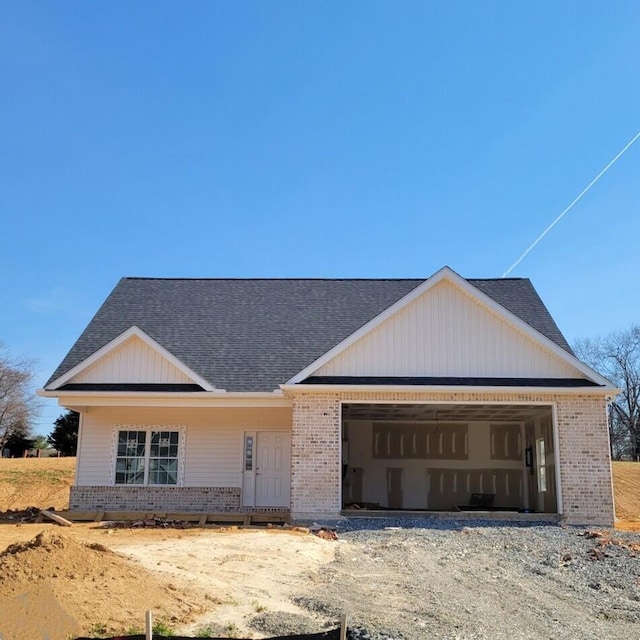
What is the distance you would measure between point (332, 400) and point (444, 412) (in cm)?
589

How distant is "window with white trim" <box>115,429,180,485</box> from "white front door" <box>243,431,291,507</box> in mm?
1955

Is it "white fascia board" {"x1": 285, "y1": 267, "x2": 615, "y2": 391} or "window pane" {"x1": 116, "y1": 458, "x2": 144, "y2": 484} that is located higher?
"white fascia board" {"x1": 285, "y1": 267, "x2": 615, "y2": 391}

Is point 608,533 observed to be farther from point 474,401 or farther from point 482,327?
point 482,327

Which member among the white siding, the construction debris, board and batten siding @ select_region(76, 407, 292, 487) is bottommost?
the construction debris

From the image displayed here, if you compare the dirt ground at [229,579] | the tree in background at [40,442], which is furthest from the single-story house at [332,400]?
the tree in background at [40,442]

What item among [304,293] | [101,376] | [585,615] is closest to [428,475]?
[304,293]

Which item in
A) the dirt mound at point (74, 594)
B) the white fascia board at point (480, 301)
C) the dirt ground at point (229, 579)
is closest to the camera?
the dirt mound at point (74, 594)

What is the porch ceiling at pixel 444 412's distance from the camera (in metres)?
19.5

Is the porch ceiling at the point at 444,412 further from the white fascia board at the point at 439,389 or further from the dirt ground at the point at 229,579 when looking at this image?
the dirt ground at the point at 229,579

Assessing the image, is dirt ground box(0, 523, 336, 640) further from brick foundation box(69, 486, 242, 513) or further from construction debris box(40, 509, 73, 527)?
brick foundation box(69, 486, 242, 513)

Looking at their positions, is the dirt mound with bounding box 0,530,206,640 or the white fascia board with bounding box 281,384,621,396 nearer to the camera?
the dirt mound with bounding box 0,530,206,640

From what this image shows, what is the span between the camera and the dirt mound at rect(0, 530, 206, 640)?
7.06 m

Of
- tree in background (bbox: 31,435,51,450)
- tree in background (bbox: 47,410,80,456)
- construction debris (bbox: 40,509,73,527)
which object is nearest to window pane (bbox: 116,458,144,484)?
construction debris (bbox: 40,509,73,527)

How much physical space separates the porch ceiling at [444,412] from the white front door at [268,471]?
208 cm
